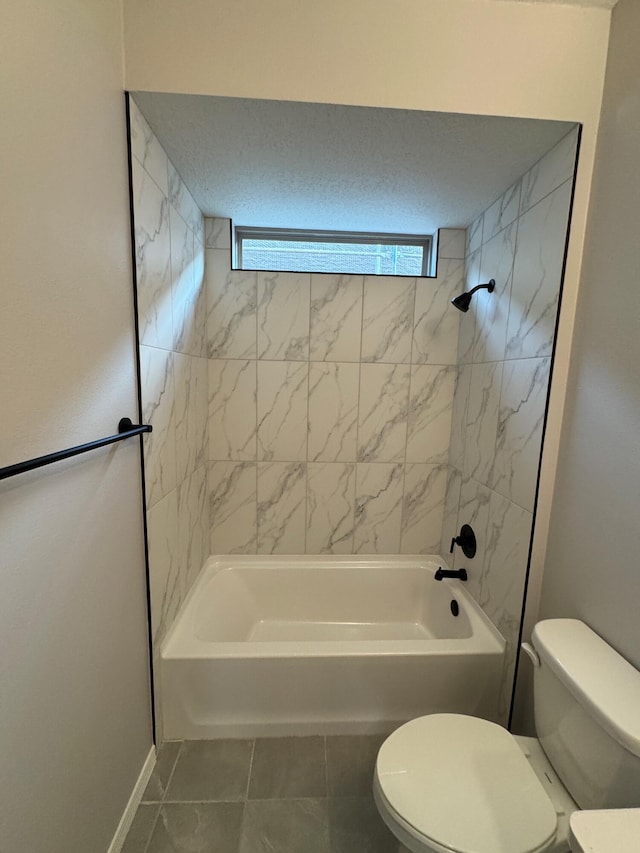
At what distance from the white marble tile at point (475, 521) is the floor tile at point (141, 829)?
57.6 inches

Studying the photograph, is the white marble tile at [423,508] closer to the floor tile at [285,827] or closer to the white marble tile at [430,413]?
the white marble tile at [430,413]

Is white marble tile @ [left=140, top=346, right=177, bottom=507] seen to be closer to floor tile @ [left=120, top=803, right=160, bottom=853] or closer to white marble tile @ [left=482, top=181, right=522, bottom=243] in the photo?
floor tile @ [left=120, top=803, right=160, bottom=853]

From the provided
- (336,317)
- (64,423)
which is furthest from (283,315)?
(64,423)

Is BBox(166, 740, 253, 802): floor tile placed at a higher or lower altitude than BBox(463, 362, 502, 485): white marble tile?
lower

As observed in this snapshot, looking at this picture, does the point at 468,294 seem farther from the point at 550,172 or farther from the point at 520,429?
the point at 520,429

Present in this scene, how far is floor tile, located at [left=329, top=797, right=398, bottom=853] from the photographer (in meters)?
1.19

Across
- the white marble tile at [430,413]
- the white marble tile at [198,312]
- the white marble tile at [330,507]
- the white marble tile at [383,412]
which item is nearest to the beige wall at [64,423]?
the white marble tile at [198,312]

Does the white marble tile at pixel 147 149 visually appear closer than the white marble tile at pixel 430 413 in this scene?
Yes

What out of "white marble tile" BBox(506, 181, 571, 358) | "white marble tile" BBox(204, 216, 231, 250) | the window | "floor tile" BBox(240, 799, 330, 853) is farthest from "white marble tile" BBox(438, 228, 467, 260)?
"floor tile" BBox(240, 799, 330, 853)

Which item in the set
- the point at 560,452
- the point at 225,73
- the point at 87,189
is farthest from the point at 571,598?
the point at 225,73

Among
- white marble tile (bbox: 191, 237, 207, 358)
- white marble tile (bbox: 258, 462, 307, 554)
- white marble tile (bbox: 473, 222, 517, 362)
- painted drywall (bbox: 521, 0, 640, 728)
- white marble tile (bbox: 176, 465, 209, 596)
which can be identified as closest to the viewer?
painted drywall (bbox: 521, 0, 640, 728)

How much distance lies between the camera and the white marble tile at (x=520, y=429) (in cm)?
136

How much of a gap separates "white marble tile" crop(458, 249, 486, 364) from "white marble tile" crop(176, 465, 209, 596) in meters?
1.53

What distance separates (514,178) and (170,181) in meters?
1.35
